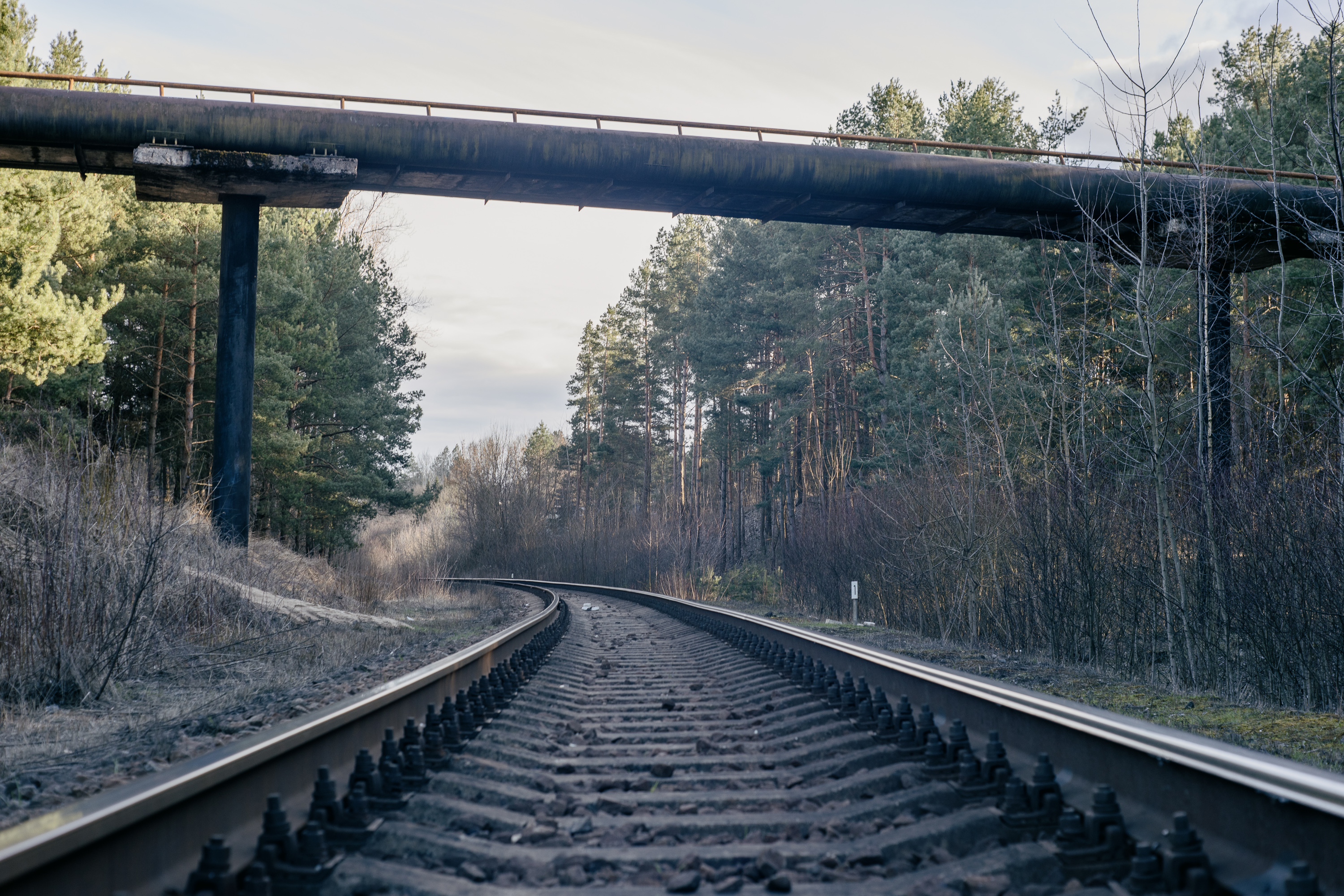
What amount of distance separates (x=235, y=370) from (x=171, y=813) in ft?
53.5

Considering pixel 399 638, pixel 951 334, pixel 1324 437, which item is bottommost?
pixel 399 638

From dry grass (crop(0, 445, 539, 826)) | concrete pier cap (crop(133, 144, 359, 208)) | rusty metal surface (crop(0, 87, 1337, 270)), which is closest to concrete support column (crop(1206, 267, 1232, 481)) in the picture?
rusty metal surface (crop(0, 87, 1337, 270))

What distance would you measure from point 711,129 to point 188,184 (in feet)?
30.8

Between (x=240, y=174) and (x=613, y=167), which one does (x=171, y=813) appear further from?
(x=240, y=174)

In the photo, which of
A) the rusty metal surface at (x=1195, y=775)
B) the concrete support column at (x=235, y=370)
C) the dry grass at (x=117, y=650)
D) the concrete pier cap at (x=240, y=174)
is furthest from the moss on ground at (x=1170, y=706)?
the concrete pier cap at (x=240, y=174)

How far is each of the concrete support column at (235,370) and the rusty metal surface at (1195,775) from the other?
15.2m

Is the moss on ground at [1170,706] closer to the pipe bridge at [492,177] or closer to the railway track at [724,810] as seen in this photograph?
the railway track at [724,810]

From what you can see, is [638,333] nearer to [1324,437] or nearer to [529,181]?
[529,181]

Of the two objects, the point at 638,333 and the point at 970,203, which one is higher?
the point at 638,333

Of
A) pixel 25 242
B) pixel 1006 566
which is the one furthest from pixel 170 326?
pixel 1006 566

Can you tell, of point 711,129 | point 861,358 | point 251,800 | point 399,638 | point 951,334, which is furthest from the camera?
point 861,358

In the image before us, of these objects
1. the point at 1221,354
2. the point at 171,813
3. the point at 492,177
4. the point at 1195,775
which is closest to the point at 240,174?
the point at 492,177

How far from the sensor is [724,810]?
11.5 feet

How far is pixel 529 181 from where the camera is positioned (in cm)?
1712
